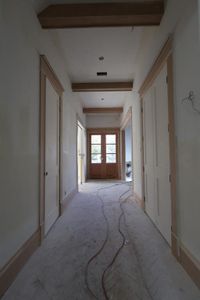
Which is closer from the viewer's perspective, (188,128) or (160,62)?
(188,128)

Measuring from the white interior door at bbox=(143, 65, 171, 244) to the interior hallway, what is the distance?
0.27m

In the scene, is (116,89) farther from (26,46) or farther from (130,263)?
(130,263)

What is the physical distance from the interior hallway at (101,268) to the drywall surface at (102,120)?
20.4ft

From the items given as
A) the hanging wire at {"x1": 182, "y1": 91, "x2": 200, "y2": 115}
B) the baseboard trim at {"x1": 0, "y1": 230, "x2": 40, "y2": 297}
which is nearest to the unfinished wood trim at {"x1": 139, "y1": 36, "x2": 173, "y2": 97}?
the hanging wire at {"x1": 182, "y1": 91, "x2": 200, "y2": 115}

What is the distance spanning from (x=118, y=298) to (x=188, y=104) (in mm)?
1620

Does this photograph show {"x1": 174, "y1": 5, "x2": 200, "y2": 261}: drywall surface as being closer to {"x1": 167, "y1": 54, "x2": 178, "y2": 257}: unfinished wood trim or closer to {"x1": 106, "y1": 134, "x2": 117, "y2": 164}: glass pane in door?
{"x1": 167, "y1": 54, "x2": 178, "y2": 257}: unfinished wood trim

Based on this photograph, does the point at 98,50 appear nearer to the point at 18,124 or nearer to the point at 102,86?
the point at 102,86

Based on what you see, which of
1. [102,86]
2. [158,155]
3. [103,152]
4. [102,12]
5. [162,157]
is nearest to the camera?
[102,12]

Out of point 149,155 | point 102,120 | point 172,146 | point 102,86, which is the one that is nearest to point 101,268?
point 172,146

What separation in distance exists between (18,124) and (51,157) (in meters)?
1.19

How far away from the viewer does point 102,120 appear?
350 inches

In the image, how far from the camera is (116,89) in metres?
5.07

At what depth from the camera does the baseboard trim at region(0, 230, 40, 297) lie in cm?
151

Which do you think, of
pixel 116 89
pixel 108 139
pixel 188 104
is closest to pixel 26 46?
pixel 188 104
